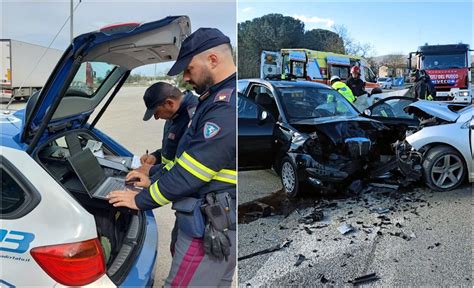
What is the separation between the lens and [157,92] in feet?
7.09

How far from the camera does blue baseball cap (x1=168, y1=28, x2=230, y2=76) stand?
141 cm

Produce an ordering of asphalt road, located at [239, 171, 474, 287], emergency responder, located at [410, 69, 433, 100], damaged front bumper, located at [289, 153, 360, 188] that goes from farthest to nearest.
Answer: emergency responder, located at [410, 69, 433, 100] < damaged front bumper, located at [289, 153, 360, 188] < asphalt road, located at [239, 171, 474, 287]

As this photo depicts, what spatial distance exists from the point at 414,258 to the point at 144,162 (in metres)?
1.85

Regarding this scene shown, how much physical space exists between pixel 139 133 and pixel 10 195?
21.8 ft

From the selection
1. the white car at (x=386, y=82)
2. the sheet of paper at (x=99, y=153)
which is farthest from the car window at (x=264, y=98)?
the white car at (x=386, y=82)

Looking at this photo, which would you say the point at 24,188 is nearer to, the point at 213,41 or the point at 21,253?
the point at 21,253

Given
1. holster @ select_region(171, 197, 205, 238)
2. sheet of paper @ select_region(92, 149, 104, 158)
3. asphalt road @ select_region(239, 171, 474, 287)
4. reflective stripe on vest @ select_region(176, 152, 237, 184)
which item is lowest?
asphalt road @ select_region(239, 171, 474, 287)

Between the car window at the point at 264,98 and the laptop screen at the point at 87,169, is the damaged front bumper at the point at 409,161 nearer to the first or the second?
the car window at the point at 264,98

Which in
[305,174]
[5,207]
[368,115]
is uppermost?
[368,115]

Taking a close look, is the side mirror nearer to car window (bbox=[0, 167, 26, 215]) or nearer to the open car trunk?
the open car trunk

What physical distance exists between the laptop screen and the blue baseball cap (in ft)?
3.01

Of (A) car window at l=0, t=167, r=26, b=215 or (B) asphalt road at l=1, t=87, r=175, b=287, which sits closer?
(A) car window at l=0, t=167, r=26, b=215

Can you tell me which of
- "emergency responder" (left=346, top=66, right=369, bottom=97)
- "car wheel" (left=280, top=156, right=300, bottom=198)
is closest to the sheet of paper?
"car wheel" (left=280, top=156, right=300, bottom=198)

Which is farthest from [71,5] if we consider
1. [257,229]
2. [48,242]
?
[257,229]
